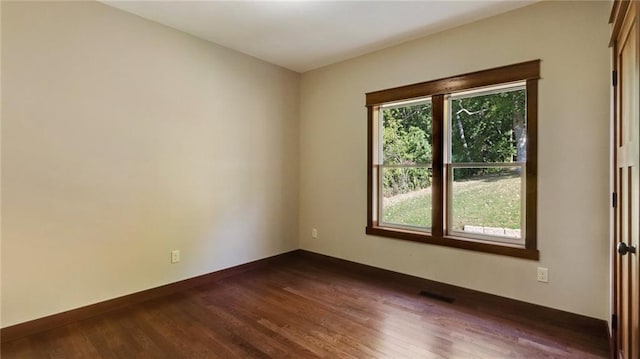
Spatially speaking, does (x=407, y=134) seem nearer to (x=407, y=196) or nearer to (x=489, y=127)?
(x=407, y=196)

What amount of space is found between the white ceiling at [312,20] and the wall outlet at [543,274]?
2285 mm

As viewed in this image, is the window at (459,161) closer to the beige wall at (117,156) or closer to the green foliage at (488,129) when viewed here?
the green foliage at (488,129)

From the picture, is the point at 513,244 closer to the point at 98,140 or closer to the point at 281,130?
the point at 281,130

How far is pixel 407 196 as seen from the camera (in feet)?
11.7

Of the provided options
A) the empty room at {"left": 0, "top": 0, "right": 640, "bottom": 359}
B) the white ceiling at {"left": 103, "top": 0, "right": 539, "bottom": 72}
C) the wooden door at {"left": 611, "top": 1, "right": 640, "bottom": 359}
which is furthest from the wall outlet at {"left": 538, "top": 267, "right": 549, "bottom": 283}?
the white ceiling at {"left": 103, "top": 0, "right": 539, "bottom": 72}

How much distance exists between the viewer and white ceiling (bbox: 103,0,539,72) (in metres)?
2.65

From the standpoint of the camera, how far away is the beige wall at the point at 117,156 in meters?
2.27

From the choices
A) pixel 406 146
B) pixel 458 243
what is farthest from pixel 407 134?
pixel 458 243

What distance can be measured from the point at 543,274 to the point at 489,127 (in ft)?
4.54

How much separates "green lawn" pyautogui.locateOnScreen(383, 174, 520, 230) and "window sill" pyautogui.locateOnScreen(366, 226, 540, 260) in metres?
0.16

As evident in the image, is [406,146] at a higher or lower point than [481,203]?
higher

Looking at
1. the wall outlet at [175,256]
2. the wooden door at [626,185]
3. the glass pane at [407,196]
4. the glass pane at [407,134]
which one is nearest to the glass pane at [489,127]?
the glass pane at [407,134]

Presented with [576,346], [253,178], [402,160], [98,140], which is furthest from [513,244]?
[98,140]

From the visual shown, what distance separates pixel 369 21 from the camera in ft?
9.63
